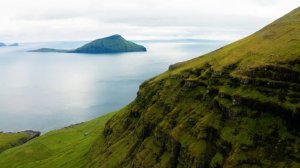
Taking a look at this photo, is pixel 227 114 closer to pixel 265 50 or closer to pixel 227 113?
pixel 227 113

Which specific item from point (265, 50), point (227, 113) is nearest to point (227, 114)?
point (227, 113)

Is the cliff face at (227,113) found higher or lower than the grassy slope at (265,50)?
lower

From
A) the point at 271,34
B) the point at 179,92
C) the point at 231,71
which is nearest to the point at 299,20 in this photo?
the point at 271,34

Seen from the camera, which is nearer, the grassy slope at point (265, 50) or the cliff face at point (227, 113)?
the cliff face at point (227, 113)

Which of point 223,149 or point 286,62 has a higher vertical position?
point 286,62

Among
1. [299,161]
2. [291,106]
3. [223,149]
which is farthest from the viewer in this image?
[223,149]

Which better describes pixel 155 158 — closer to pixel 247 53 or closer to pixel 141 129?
pixel 141 129
